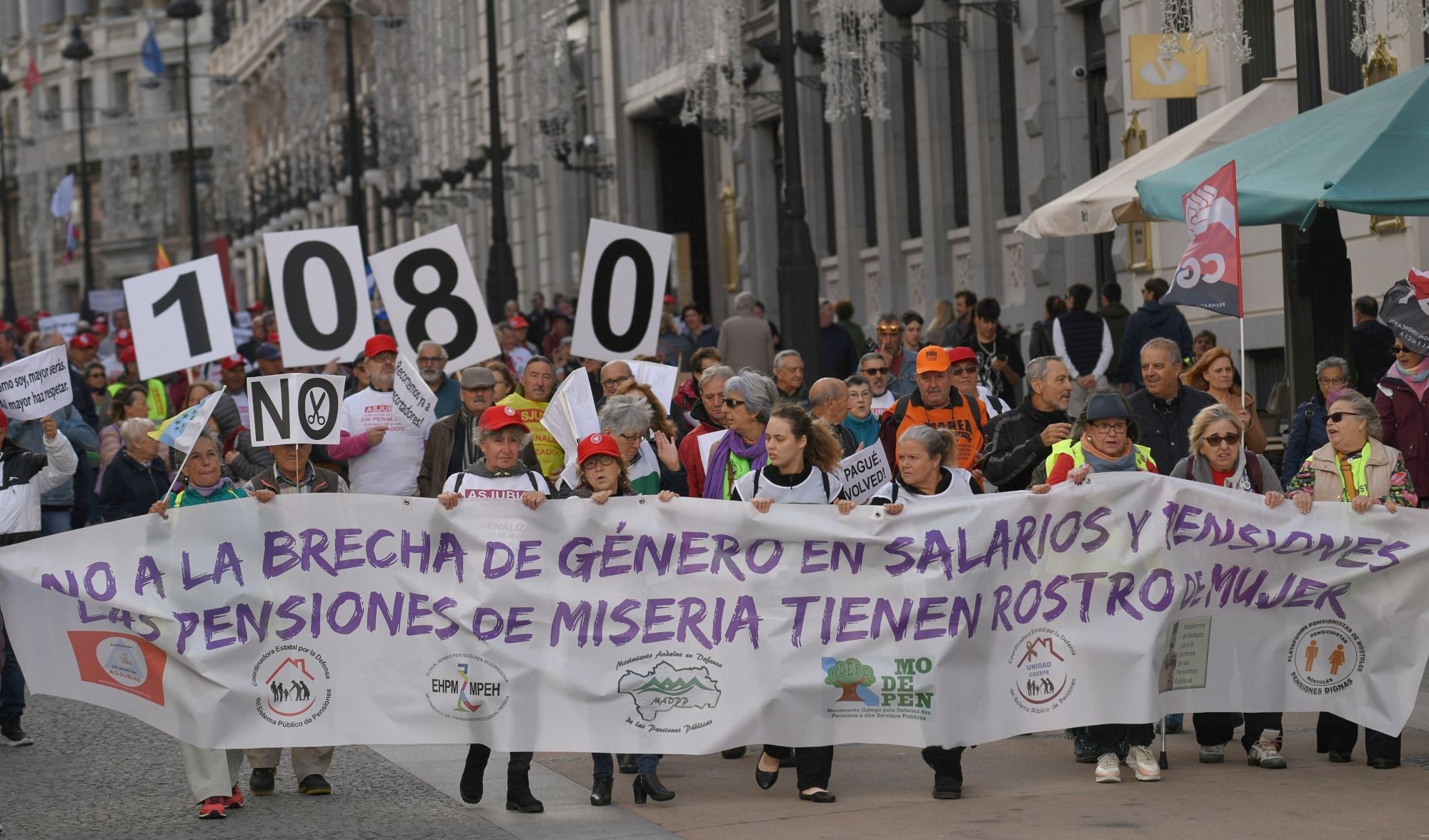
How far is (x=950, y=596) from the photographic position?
938cm

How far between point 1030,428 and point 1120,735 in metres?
2.25

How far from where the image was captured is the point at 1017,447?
1120cm

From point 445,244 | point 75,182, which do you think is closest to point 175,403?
point 445,244

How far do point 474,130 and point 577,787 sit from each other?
42.0 metres

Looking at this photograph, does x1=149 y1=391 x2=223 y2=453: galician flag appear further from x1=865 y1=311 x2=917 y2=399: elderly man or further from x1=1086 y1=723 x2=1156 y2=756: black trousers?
x1=865 y1=311 x2=917 y2=399: elderly man

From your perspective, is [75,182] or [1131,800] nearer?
[1131,800]

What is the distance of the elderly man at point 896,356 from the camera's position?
1589 cm

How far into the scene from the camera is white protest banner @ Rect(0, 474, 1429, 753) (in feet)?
30.5

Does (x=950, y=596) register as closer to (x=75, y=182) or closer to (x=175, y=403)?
(x=175, y=403)

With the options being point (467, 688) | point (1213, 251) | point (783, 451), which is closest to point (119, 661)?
point (467, 688)

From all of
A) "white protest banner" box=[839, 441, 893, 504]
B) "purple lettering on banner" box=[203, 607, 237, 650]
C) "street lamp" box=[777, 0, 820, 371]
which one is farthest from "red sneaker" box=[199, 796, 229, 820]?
"street lamp" box=[777, 0, 820, 371]

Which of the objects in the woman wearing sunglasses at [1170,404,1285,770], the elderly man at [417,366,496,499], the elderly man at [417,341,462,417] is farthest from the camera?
the elderly man at [417,341,462,417]

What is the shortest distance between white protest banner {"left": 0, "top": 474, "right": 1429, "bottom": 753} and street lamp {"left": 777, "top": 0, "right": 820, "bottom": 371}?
10376mm

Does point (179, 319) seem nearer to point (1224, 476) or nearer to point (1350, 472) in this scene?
point (1224, 476)
